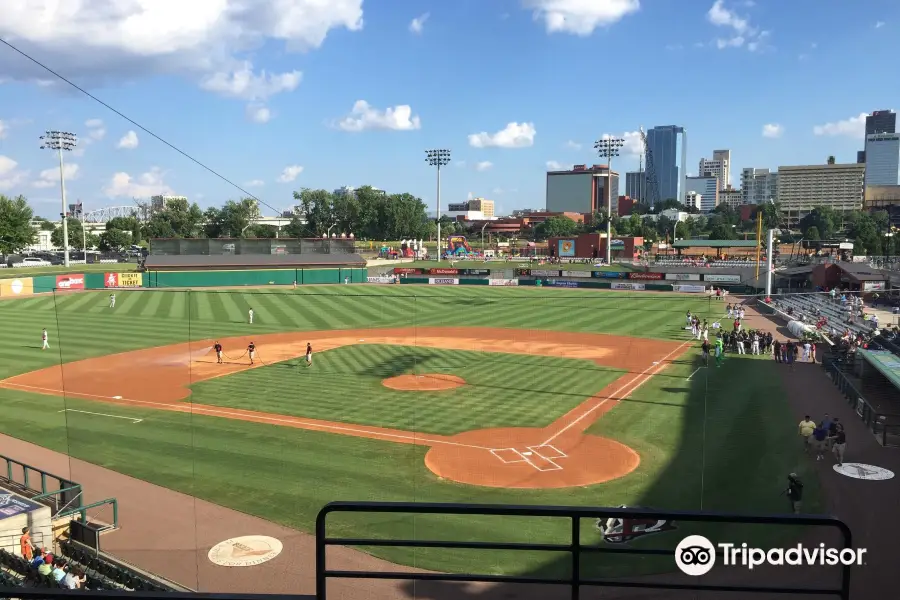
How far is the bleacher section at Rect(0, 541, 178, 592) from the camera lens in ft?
33.2

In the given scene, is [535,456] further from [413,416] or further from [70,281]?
[70,281]

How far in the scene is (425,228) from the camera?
131625 mm

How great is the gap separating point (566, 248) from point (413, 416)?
251ft

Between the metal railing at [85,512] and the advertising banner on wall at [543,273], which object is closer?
the metal railing at [85,512]

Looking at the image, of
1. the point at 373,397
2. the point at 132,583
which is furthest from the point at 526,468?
the point at 132,583

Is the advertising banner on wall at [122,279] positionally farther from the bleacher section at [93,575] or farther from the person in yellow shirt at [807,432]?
the person in yellow shirt at [807,432]

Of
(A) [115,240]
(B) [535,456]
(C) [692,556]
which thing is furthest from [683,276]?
(A) [115,240]

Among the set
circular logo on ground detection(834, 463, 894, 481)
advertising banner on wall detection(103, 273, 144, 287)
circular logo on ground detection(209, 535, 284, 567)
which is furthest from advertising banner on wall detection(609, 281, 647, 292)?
circular logo on ground detection(209, 535, 284, 567)

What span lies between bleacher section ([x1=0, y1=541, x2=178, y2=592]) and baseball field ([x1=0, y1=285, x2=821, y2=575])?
112 inches

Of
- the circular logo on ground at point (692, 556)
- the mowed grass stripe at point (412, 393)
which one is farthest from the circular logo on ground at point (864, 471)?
the circular logo on ground at point (692, 556)

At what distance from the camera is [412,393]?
17625 millimetres

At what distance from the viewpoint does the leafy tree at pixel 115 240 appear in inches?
4309

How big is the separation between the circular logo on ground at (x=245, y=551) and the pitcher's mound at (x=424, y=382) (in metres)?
5.79

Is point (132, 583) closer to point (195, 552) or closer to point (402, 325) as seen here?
point (195, 552)
